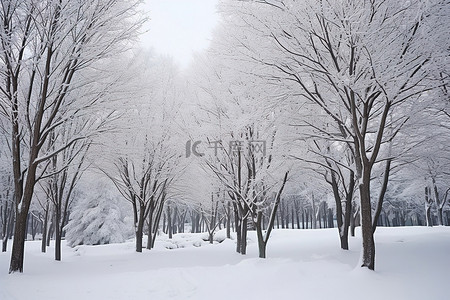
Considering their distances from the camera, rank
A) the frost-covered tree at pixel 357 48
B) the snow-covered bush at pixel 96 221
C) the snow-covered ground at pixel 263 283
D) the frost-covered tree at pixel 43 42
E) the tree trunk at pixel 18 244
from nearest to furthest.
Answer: the snow-covered ground at pixel 263 283
the frost-covered tree at pixel 357 48
the frost-covered tree at pixel 43 42
the tree trunk at pixel 18 244
the snow-covered bush at pixel 96 221

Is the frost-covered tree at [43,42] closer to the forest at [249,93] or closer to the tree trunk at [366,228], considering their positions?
the forest at [249,93]

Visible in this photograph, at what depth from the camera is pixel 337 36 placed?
5.80 m

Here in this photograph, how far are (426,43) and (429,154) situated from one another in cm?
447

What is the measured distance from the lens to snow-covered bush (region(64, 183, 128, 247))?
79.5 ft

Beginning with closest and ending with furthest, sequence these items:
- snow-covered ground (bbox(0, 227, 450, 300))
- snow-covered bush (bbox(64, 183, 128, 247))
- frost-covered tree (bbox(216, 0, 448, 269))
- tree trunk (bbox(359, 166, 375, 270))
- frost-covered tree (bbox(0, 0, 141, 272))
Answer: snow-covered ground (bbox(0, 227, 450, 300)) < frost-covered tree (bbox(216, 0, 448, 269)) < tree trunk (bbox(359, 166, 375, 270)) < frost-covered tree (bbox(0, 0, 141, 272)) < snow-covered bush (bbox(64, 183, 128, 247))

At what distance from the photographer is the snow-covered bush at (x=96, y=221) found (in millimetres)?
24219

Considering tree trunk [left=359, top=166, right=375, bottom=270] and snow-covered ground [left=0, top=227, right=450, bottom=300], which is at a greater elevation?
tree trunk [left=359, top=166, right=375, bottom=270]

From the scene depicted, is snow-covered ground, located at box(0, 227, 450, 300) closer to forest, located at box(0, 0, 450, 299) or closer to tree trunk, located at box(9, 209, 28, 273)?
tree trunk, located at box(9, 209, 28, 273)

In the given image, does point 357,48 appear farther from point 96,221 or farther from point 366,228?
point 96,221

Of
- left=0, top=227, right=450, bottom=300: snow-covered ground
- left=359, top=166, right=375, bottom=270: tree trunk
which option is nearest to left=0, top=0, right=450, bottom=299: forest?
left=359, top=166, right=375, bottom=270: tree trunk

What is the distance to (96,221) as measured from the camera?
24297mm

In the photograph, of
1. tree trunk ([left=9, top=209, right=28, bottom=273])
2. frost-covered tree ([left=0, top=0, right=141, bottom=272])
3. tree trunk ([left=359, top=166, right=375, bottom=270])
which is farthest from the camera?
tree trunk ([left=9, top=209, right=28, bottom=273])

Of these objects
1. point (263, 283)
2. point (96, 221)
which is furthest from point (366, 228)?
point (96, 221)

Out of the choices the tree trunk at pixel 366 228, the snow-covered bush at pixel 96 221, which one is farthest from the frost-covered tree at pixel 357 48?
the snow-covered bush at pixel 96 221
